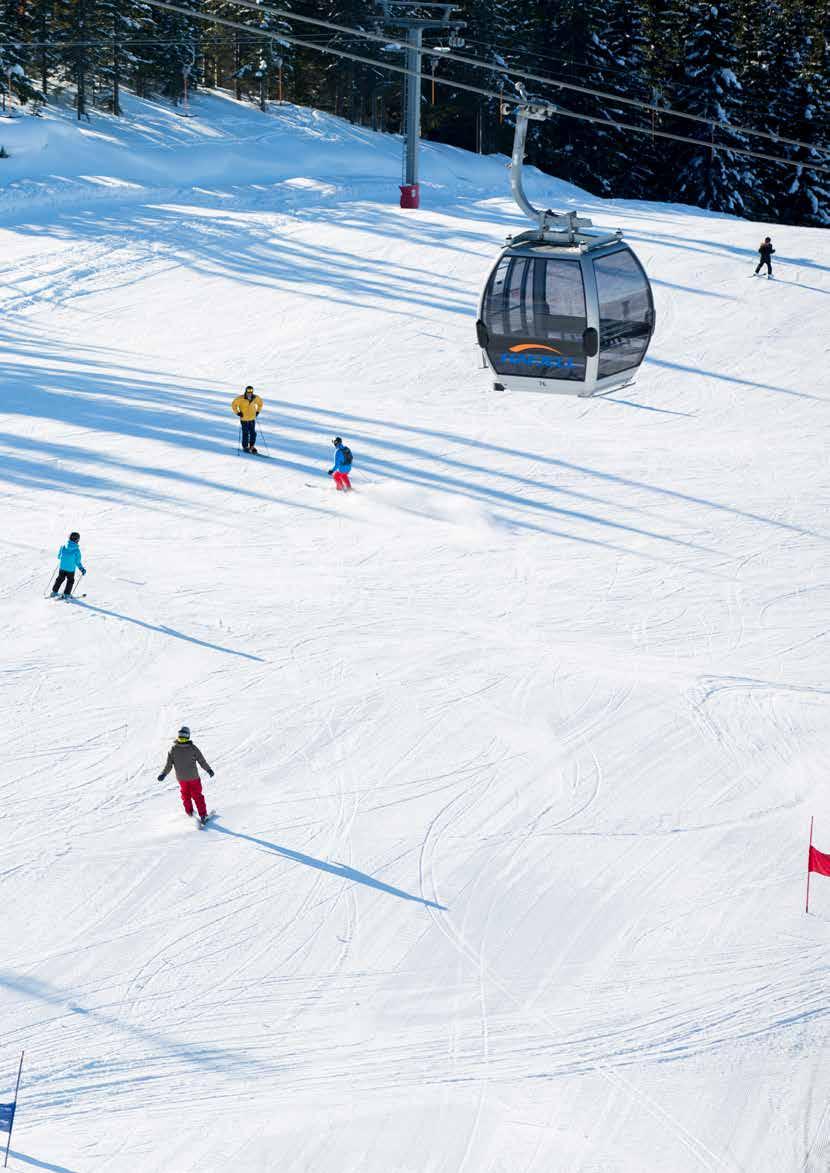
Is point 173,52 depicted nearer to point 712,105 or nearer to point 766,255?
point 712,105

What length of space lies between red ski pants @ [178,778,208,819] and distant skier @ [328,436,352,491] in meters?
8.63

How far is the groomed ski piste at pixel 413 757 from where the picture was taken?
8430 millimetres

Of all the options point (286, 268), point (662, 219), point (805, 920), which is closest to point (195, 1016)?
point (805, 920)

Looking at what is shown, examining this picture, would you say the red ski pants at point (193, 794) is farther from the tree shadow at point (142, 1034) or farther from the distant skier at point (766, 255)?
the distant skier at point (766, 255)

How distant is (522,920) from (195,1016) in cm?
256

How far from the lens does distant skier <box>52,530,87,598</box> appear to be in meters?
15.4

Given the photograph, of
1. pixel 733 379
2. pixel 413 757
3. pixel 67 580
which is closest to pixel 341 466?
pixel 67 580

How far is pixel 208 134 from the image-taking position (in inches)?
1898

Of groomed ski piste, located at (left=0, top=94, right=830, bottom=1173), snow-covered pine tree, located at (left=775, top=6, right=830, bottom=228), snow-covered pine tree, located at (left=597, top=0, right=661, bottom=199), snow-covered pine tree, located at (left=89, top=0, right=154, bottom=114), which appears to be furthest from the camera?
snow-covered pine tree, located at (left=775, top=6, right=830, bottom=228)

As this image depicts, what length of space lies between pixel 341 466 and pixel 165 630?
5139 mm

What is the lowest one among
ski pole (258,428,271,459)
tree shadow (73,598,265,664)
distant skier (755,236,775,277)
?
tree shadow (73,598,265,664)

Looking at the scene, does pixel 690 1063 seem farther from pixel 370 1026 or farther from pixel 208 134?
pixel 208 134

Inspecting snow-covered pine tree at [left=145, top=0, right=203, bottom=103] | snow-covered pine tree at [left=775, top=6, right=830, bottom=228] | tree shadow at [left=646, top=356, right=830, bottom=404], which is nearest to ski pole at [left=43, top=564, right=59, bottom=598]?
tree shadow at [left=646, top=356, right=830, bottom=404]

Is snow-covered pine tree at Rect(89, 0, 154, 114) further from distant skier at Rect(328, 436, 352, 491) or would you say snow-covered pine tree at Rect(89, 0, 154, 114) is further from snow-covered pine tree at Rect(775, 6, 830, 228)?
distant skier at Rect(328, 436, 352, 491)
